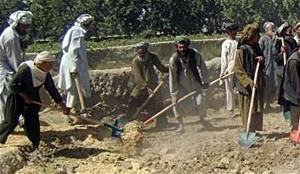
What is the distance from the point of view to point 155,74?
10.1 meters

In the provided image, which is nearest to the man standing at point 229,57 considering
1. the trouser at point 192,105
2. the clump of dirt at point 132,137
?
the trouser at point 192,105

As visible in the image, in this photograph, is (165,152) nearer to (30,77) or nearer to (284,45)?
(30,77)

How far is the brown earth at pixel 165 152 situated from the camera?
7.00 meters

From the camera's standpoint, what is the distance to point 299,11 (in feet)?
146

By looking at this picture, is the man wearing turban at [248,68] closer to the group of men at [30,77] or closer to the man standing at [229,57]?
the group of men at [30,77]

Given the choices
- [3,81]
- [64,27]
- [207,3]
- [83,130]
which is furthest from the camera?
[207,3]

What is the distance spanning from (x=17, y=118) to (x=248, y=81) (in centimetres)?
293

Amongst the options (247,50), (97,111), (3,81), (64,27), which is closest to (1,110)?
(3,81)

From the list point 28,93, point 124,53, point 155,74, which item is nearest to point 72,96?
point 155,74

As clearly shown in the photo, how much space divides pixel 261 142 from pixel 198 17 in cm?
2600

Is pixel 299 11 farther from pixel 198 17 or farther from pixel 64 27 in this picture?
pixel 64 27

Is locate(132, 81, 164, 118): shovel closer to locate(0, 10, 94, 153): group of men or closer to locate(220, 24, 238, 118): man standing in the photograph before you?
locate(0, 10, 94, 153): group of men

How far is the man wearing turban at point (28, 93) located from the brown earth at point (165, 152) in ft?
1.04

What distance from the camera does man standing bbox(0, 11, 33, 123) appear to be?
320 inches
